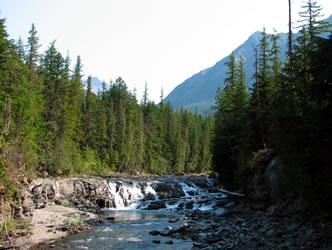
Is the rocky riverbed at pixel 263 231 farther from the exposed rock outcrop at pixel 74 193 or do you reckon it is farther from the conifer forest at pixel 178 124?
the exposed rock outcrop at pixel 74 193

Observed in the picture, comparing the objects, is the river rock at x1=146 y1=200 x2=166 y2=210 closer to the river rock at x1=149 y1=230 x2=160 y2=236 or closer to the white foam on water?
the white foam on water

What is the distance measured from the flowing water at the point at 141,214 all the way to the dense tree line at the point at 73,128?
18.2ft

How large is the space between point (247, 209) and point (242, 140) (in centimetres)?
682

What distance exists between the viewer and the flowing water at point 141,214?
1377cm

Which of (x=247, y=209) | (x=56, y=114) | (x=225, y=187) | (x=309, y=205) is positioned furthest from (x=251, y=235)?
(x=56, y=114)

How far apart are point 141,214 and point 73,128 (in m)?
23.3

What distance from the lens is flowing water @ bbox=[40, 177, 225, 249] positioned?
Result: 13.8 m

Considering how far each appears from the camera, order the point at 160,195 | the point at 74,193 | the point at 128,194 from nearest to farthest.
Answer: the point at 74,193
the point at 128,194
the point at 160,195

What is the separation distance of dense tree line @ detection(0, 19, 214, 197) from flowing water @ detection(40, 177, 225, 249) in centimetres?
553

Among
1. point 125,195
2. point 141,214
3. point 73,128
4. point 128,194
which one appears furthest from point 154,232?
point 73,128

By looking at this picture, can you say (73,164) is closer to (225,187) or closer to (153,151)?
(225,187)

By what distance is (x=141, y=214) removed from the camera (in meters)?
23.6

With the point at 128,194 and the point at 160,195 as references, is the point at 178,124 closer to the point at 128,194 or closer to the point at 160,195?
the point at 160,195

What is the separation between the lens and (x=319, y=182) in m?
9.69
